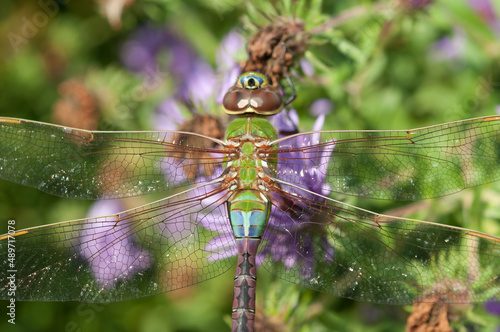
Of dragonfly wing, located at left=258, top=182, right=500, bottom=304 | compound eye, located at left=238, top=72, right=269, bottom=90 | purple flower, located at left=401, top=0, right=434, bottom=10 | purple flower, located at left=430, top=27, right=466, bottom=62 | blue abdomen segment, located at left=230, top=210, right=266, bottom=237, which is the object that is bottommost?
dragonfly wing, located at left=258, top=182, right=500, bottom=304

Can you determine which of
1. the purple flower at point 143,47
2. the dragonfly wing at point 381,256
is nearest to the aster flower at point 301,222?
the dragonfly wing at point 381,256

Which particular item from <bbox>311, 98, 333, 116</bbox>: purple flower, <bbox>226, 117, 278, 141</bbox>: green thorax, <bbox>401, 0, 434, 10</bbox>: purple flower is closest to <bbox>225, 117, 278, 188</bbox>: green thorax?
<bbox>226, 117, 278, 141</bbox>: green thorax

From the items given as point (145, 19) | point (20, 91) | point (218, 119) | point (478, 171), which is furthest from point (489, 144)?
point (20, 91)

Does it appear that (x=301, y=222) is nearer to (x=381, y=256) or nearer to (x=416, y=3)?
(x=381, y=256)

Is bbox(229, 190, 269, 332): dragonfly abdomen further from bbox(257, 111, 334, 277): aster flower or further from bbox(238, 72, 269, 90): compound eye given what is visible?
bbox(238, 72, 269, 90): compound eye

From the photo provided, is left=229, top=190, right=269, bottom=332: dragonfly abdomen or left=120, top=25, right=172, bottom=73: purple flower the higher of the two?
left=120, top=25, right=172, bottom=73: purple flower

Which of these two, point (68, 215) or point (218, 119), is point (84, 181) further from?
point (68, 215)
